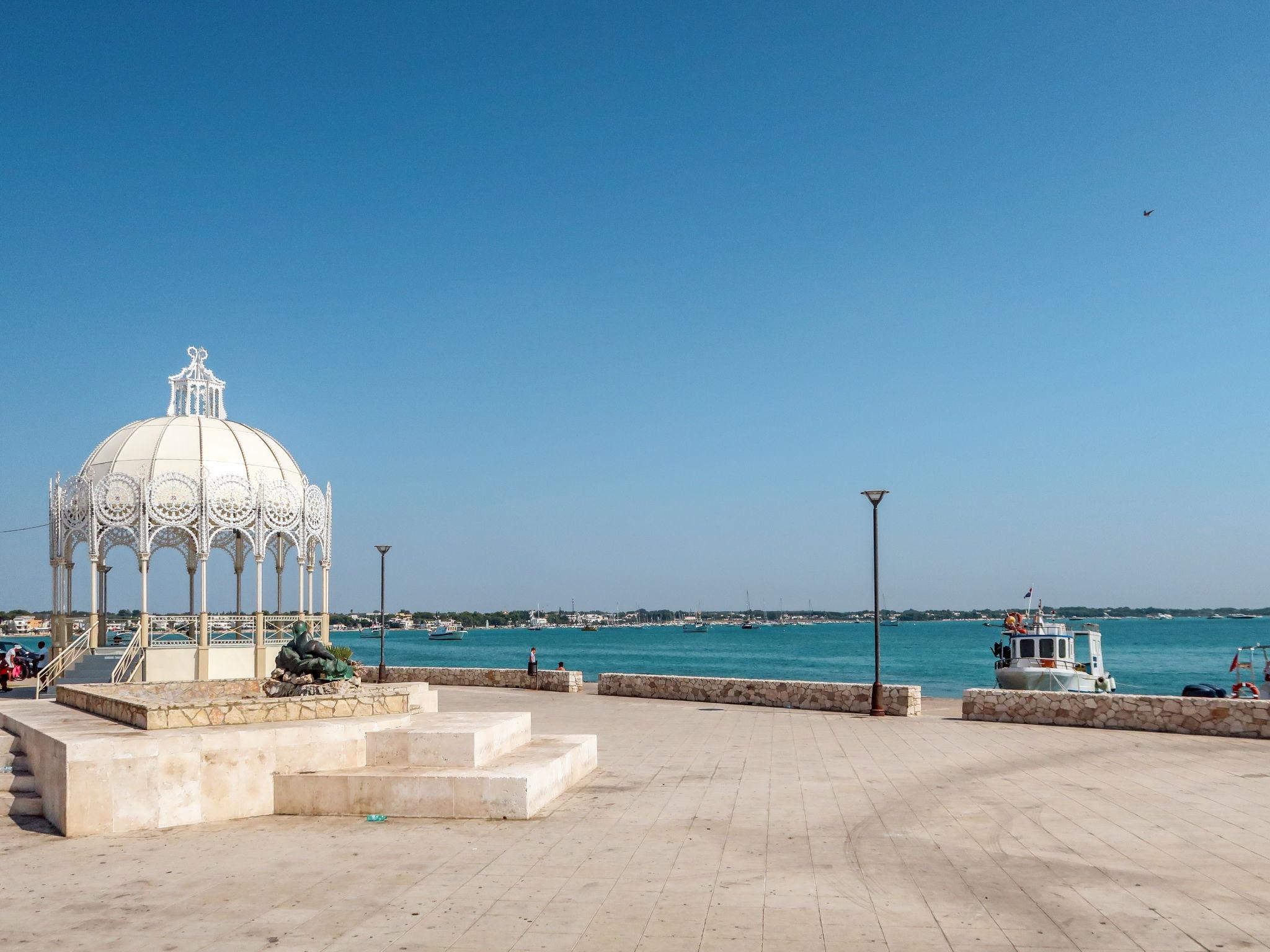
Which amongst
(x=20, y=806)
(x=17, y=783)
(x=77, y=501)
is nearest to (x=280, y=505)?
(x=77, y=501)

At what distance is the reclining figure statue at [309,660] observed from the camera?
14594mm

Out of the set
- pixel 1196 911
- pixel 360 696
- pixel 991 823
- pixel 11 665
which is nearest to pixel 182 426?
pixel 11 665

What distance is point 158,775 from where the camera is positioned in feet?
36.2

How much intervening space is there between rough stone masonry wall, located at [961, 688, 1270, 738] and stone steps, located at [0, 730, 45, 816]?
15.9m

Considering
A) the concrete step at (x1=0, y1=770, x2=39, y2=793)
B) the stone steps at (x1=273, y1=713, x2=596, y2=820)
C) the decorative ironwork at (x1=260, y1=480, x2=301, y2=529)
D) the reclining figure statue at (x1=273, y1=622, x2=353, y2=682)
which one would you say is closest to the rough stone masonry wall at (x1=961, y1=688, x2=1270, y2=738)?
the stone steps at (x1=273, y1=713, x2=596, y2=820)

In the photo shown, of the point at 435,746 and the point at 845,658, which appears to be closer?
the point at 435,746

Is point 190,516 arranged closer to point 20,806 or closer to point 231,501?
point 231,501

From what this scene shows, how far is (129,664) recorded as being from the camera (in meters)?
24.9

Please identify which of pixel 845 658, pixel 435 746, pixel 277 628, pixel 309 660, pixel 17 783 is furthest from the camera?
pixel 845 658

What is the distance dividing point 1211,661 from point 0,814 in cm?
10975

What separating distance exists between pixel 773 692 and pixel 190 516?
15.3 meters

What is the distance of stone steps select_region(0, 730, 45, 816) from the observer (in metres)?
11.7

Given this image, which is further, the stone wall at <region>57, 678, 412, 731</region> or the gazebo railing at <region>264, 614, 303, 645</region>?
the gazebo railing at <region>264, 614, 303, 645</region>

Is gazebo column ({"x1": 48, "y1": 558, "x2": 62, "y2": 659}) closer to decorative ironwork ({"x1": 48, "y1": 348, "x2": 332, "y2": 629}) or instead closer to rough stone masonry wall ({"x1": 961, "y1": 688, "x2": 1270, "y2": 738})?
decorative ironwork ({"x1": 48, "y1": 348, "x2": 332, "y2": 629})
